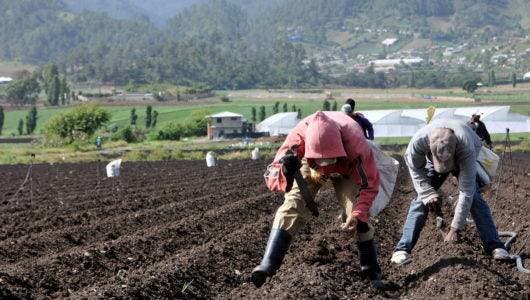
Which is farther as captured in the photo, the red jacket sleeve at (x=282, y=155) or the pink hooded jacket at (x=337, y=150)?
the red jacket sleeve at (x=282, y=155)

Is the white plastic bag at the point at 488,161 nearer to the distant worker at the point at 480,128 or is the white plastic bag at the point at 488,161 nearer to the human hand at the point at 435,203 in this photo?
the human hand at the point at 435,203

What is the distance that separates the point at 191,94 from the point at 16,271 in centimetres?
13979

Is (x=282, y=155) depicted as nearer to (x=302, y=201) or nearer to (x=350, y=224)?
(x=302, y=201)

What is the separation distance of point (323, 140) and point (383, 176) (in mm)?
1530

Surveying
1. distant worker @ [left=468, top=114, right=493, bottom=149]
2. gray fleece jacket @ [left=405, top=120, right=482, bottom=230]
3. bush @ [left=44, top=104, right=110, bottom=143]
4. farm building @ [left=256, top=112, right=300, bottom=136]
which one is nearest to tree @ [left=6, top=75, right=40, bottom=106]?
bush @ [left=44, top=104, right=110, bottom=143]

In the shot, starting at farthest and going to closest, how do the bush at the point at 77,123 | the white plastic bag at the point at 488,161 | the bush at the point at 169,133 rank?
1. the bush at the point at 77,123
2. the bush at the point at 169,133
3. the white plastic bag at the point at 488,161

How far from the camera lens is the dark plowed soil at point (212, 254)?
841cm

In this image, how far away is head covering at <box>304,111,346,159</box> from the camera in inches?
306

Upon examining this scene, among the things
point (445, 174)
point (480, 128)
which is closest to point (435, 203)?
point (445, 174)

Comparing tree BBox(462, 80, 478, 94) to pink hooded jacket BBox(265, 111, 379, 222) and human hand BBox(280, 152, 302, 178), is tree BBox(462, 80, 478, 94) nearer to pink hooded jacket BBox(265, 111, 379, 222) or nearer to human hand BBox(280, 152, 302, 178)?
pink hooded jacket BBox(265, 111, 379, 222)

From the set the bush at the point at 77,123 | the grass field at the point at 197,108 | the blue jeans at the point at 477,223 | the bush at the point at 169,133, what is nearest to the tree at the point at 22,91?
the grass field at the point at 197,108

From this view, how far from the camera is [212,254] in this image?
411 inches

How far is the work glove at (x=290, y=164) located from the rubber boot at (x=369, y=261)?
114 cm

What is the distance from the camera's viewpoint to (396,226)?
13852 millimetres
